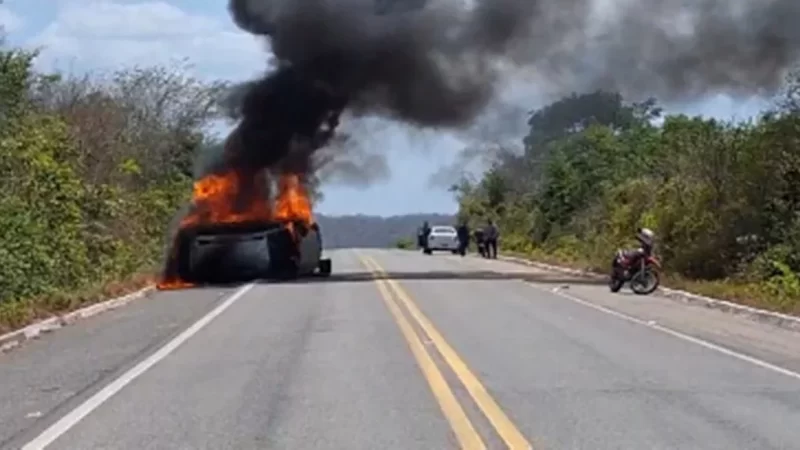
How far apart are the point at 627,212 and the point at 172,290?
16.1 metres

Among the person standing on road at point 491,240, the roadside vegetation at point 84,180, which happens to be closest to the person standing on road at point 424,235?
the person standing on road at point 491,240

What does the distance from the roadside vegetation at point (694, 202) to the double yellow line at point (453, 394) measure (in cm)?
759

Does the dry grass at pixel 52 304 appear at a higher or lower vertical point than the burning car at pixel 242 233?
lower

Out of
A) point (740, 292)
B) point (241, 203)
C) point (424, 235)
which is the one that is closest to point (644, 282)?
point (740, 292)

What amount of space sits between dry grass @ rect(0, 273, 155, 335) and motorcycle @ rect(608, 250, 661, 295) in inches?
430

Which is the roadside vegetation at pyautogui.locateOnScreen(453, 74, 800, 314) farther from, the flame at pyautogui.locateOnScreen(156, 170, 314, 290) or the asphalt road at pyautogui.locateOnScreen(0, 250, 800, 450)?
the flame at pyautogui.locateOnScreen(156, 170, 314, 290)

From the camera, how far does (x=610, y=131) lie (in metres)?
71.3

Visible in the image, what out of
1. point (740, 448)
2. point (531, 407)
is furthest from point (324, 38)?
point (740, 448)

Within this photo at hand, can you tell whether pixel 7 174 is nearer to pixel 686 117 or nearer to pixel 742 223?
pixel 742 223

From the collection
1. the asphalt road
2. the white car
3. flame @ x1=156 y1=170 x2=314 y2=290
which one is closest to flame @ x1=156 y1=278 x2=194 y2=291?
flame @ x1=156 y1=170 x2=314 y2=290

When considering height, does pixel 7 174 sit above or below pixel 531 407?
above

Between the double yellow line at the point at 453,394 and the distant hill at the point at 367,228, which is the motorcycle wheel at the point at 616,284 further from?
the distant hill at the point at 367,228

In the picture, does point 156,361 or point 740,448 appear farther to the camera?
point 156,361

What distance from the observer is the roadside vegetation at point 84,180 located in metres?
29.0
